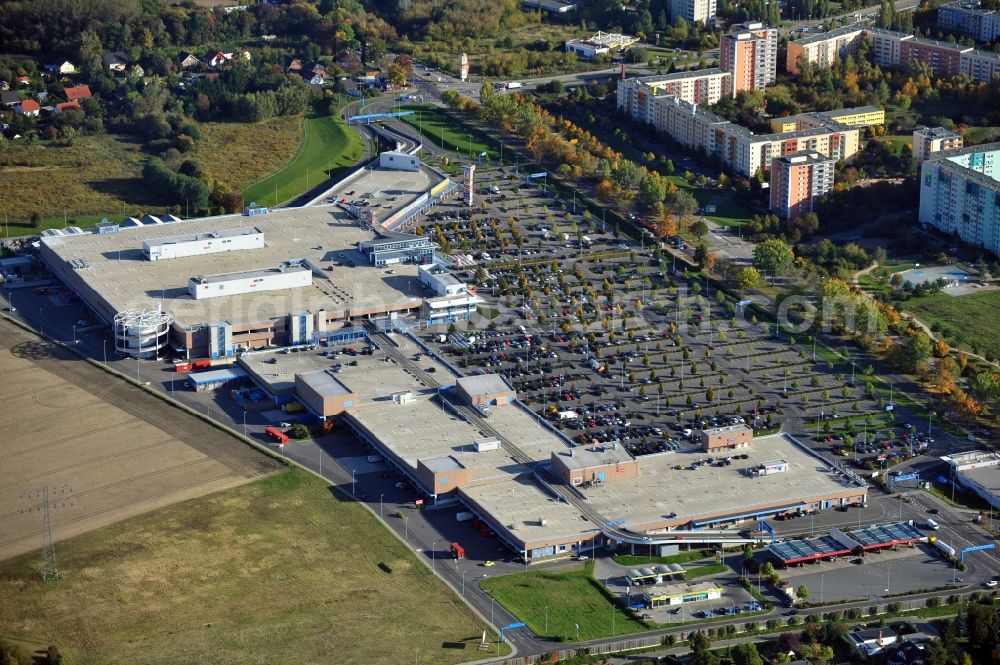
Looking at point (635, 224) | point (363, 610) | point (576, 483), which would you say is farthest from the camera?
point (635, 224)

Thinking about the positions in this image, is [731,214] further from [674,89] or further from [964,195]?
[674,89]

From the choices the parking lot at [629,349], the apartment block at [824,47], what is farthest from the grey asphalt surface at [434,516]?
the apartment block at [824,47]

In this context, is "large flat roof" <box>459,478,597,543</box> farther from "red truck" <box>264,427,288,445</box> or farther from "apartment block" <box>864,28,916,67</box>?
"apartment block" <box>864,28,916,67</box>

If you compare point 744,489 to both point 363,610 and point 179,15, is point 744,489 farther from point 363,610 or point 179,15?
point 179,15

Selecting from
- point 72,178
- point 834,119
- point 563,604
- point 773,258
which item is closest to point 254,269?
→ point 72,178

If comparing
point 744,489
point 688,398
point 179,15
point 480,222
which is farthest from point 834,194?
point 179,15

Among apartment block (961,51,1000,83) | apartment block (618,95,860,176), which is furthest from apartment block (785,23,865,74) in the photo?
apartment block (618,95,860,176)
